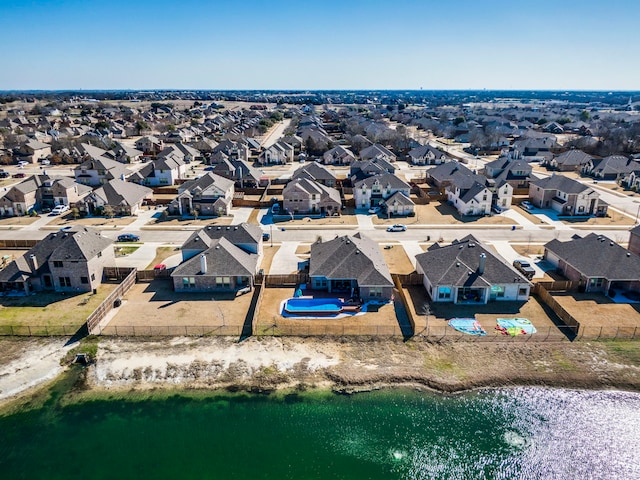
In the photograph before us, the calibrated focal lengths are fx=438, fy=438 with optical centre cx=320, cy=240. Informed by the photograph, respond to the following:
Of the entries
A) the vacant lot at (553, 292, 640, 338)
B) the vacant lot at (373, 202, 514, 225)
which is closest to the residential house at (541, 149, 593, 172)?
the vacant lot at (373, 202, 514, 225)

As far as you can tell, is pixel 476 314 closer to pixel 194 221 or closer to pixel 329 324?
pixel 329 324

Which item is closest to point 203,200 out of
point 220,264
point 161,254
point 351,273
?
point 161,254

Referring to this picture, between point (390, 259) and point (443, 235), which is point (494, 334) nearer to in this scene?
point (390, 259)

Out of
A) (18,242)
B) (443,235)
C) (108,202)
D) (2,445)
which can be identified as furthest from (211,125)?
(2,445)

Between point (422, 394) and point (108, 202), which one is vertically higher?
point (108, 202)

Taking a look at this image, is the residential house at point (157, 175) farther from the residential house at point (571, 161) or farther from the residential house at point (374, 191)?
the residential house at point (571, 161)

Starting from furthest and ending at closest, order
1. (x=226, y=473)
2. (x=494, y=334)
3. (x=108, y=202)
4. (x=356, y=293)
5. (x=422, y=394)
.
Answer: (x=108, y=202), (x=356, y=293), (x=494, y=334), (x=422, y=394), (x=226, y=473)

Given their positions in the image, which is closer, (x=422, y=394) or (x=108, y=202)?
(x=422, y=394)
